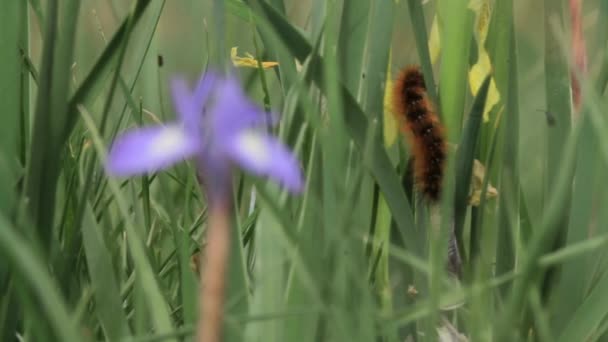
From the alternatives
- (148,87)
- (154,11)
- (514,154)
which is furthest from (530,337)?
(148,87)

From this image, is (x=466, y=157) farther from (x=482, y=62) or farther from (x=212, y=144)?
(x=212, y=144)

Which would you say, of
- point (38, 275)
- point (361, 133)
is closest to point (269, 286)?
point (361, 133)

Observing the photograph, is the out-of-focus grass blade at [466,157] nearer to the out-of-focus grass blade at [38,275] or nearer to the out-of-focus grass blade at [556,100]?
the out-of-focus grass blade at [556,100]

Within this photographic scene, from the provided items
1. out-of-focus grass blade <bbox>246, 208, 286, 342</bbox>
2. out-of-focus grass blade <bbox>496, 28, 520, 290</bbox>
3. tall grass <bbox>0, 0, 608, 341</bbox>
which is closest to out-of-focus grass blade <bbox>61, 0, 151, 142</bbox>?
tall grass <bbox>0, 0, 608, 341</bbox>

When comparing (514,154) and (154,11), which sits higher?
(154,11)

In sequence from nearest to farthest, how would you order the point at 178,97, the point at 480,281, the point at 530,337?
the point at 178,97, the point at 480,281, the point at 530,337

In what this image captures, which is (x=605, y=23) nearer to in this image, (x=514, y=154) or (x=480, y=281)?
(x=514, y=154)
